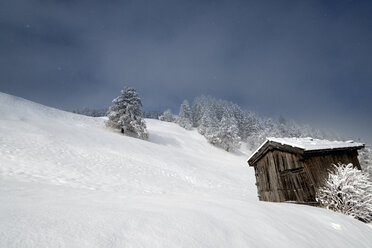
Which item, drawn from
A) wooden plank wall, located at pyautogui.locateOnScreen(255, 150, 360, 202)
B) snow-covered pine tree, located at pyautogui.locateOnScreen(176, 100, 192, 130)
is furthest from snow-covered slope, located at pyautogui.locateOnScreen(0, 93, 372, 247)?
snow-covered pine tree, located at pyautogui.locateOnScreen(176, 100, 192, 130)

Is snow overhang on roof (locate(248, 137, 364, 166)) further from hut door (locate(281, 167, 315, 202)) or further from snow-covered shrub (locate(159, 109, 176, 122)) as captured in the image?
snow-covered shrub (locate(159, 109, 176, 122))

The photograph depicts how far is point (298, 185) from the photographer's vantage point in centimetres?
1230

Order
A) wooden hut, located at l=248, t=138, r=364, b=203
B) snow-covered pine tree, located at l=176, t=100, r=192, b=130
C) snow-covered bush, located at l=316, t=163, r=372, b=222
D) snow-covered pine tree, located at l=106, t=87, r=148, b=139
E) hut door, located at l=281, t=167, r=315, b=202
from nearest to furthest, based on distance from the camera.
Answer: snow-covered bush, located at l=316, t=163, r=372, b=222 → hut door, located at l=281, t=167, r=315, b=202 → wooden hut, located at l=248, t=138, r=364, b=203 → snow-covered pine tree, located at l=106, t=87, r=148, b=139 → snow-covered pine tree, located at l=176, t=100, r=192, b=130

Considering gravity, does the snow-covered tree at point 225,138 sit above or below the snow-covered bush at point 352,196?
above

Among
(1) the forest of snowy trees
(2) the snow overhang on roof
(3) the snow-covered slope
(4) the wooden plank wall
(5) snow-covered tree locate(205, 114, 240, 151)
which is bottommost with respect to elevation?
(3) the snow-covered slope

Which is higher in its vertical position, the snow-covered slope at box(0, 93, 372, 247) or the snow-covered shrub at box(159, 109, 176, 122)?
the snow-covered shrub at box(159, 109, 176, 122)

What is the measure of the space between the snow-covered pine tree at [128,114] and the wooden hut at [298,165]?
24.5 m

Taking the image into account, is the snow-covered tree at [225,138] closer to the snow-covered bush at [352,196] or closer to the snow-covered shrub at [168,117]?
the snow-covered shrub at [168,117]

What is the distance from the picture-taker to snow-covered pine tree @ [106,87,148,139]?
34469 millimetres

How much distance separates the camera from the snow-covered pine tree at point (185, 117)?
66.1m

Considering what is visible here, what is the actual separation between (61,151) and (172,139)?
26.3m

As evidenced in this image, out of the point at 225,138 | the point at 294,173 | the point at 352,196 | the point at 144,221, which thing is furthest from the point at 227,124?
the point at 144,221

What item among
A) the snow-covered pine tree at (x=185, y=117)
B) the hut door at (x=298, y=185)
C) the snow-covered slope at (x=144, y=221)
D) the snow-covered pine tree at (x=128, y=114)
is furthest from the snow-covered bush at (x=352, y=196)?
the snow-covered pine tree at (x=185, y=117)

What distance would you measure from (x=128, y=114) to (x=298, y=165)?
28.9 metres
